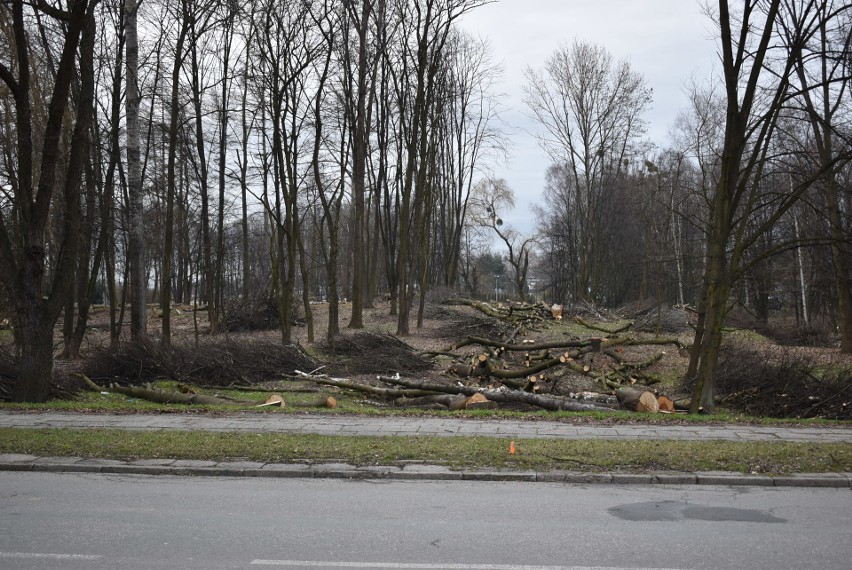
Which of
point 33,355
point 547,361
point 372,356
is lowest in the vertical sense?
point 547,361

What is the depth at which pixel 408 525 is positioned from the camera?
6730mm

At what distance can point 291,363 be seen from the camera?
20.5 metres

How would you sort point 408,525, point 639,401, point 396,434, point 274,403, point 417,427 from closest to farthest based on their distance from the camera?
point 408,525, point 396,434, point 417,427, point 274,403, point 639,401

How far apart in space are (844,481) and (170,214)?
2138 centimetres

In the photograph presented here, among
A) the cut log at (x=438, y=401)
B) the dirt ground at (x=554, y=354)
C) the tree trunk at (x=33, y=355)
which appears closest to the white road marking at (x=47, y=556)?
the tree trunk at (x=33, y=355)

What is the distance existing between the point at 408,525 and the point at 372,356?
14526mm

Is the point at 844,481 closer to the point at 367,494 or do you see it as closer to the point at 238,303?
the point at 367,494

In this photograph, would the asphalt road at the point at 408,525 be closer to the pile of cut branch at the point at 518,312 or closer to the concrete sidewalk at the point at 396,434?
the concrete sidewalk at the point at 396,434

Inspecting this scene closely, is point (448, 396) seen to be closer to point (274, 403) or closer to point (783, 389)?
point (274, 403)

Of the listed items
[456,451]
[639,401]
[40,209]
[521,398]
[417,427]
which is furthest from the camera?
[521,398]

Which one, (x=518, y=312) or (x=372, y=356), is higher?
(x=518, y=312)

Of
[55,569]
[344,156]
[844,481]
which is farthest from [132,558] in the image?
[344,156]

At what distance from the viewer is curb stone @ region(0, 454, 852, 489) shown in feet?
28.3

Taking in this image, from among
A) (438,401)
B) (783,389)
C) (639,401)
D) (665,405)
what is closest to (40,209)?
(438,401)
